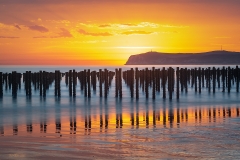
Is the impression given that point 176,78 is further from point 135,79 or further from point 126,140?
point 126,140

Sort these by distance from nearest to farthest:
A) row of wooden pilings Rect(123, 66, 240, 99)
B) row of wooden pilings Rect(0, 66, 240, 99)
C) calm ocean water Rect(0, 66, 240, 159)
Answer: calm ocean water Rect(0, 66, 240, 159), row of wooden pilings Rect(123, 66, 240, 99), row of wooden pilings Rect(0, 66, 240, 99)

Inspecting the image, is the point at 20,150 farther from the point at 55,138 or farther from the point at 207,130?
the point at 207,130

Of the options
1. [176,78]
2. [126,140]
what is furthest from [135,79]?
[126,140]

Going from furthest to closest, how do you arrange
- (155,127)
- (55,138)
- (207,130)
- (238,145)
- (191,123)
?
(191,123) → (155,127) → (207,130) → (55,138) → (238,145)

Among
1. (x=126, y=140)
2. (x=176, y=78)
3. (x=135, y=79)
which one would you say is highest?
(x=176, y=78)

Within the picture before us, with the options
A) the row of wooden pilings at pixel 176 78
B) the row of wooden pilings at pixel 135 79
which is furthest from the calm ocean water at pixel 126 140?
→ the row of wooden pilings at pixel 135 79

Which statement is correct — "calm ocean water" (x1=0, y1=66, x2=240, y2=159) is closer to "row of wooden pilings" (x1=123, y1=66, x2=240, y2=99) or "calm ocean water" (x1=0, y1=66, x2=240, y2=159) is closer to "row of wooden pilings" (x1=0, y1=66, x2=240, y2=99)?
"row of wooden pilings" (x1=123, y1=66, x2=240, y2=99)

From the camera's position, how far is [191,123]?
13180 mm

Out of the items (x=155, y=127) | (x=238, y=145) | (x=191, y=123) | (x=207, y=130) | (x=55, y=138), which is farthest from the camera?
(x=191, y=123)

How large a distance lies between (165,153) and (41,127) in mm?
5211

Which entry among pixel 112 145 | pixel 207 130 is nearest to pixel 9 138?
pixel 112 145

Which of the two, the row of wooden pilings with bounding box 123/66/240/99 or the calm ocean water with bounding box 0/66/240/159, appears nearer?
the calm ocean water with bounding box 0/66/240/159

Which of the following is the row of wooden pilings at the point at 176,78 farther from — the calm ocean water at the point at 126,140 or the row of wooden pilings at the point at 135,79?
the calm ocean water at the point at 126,140

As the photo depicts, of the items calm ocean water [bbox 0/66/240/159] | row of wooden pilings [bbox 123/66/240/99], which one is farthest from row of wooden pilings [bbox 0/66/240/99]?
calm ocean water [bbox 0/66/240/159]
